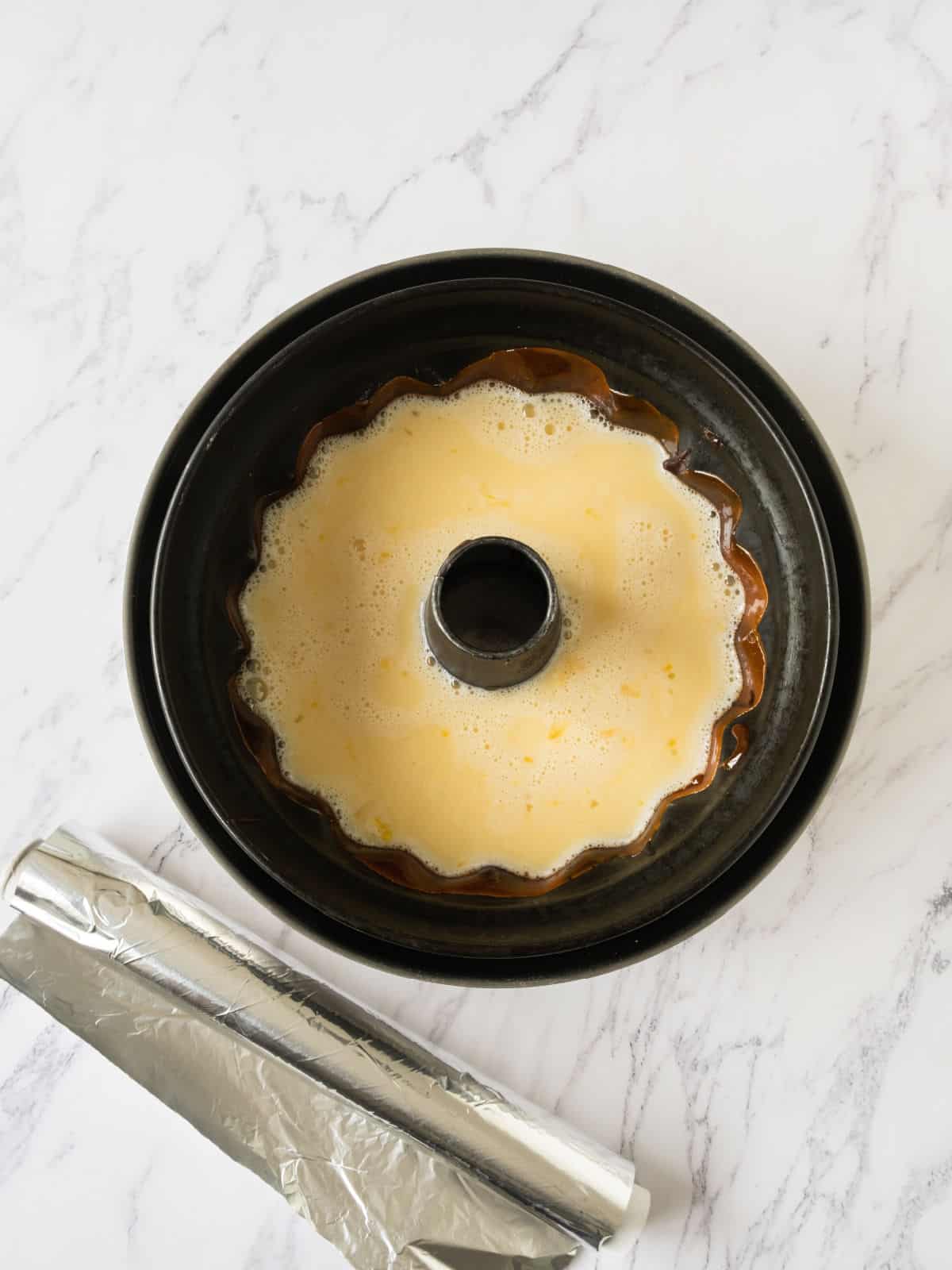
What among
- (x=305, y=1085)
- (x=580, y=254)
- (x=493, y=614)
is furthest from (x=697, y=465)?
(x=305, y=1085)

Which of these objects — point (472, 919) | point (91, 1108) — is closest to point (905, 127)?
point (472, 919)

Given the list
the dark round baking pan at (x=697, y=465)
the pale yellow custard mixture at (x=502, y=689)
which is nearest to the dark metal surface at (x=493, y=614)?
the pale yellow custard mixture at (x=502, y=689)

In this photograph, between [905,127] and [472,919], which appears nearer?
[472,919]

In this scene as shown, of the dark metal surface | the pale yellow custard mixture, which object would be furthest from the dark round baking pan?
the dark metal surface

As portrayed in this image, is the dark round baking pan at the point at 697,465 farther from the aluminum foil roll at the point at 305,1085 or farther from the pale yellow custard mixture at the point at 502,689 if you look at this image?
the aluminum foil roll at the point at 305,1085

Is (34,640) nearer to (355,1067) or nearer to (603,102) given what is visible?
(355,1067)

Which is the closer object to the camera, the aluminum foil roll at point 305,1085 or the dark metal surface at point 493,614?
the dark metal surface at point 493,614

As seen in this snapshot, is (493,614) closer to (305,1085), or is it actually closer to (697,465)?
(697,465)
